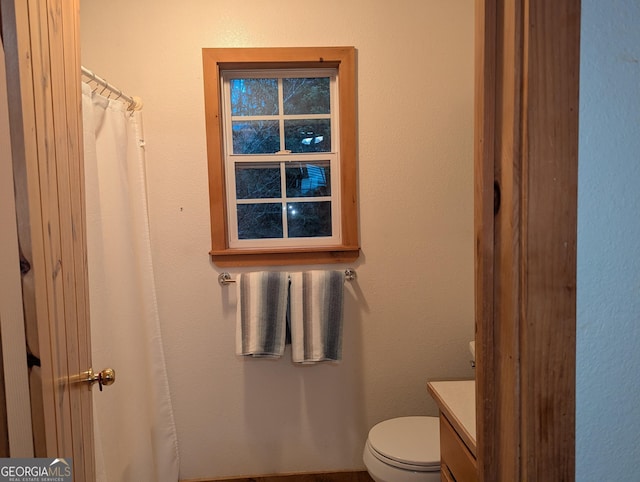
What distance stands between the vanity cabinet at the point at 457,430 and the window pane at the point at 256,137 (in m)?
1.31

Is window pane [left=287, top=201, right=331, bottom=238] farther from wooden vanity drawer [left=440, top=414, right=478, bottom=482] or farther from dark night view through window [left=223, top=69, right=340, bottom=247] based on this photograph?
wooden vanity drawer [left=440, top=414, right=478, bottom=482]

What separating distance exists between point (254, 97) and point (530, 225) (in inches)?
68.3

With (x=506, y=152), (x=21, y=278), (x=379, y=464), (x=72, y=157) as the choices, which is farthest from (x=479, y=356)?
(x=379, y=464)

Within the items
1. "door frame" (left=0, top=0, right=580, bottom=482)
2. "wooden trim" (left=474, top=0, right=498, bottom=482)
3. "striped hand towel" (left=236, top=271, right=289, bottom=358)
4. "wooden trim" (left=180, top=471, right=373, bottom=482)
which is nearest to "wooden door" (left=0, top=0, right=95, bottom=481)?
"door frame" (left=0, top=0, right=580, bottom=482)

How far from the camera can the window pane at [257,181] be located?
2018mm

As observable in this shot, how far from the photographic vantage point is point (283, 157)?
2004mm

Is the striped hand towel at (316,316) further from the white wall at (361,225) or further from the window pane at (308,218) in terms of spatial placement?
the window pane at (308,218)

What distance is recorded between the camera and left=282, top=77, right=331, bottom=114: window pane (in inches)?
78.6

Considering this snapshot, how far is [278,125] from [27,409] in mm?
1613

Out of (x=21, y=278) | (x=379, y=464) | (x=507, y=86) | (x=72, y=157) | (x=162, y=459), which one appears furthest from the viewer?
(x=162, y=459)

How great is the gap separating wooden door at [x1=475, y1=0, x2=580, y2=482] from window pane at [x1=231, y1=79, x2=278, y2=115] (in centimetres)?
155

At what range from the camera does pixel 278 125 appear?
2010 mm

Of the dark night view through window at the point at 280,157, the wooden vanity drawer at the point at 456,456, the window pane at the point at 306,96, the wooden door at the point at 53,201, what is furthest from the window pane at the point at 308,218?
the wooden door at the point at 53,201

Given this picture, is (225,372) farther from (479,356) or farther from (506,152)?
(506,152)
